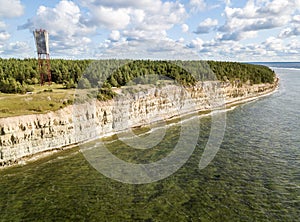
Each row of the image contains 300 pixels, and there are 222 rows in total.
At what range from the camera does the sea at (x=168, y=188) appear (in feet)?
102

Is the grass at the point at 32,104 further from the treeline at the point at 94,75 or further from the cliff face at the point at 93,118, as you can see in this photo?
the treeline at the point at 94,75

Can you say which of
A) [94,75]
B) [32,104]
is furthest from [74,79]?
[32,104]

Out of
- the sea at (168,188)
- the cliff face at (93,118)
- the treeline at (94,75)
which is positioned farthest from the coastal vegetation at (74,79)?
the sea at (168,188)

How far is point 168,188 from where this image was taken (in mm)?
37438

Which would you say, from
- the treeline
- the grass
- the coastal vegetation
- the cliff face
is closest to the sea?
the cliff face

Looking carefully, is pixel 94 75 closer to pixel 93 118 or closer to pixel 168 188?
pixel 93 118

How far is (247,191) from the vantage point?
35750 mm

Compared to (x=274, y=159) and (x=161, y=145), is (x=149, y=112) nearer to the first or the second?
(x=161, y=145)

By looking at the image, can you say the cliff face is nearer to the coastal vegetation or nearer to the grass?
the grass

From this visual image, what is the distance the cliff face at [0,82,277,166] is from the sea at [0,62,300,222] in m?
3.87

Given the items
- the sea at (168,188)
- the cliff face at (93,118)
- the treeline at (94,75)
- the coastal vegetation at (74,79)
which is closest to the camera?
the sea at (168,188)

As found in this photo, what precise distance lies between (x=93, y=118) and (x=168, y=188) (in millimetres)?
31923

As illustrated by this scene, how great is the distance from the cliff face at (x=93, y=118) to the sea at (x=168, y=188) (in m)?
3.87

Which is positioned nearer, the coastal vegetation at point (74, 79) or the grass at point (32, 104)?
the grass at point (32, 104)
